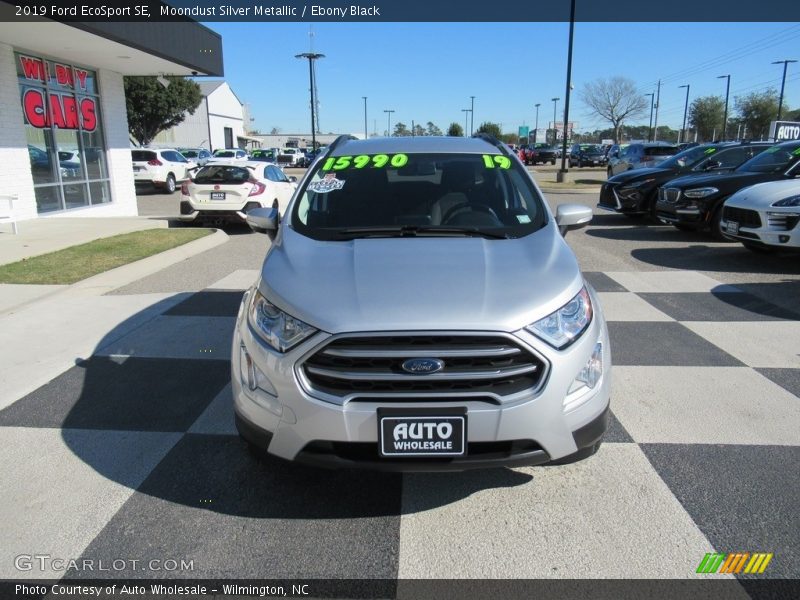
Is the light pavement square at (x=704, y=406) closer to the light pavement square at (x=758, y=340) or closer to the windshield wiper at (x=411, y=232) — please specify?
the light pavement square at (x=758, y=340)

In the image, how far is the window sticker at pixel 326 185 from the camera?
158 inches

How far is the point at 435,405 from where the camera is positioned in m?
2.44

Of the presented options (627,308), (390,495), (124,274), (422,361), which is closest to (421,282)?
(422,361)

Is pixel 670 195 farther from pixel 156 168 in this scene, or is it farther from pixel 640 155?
pixel 156 168

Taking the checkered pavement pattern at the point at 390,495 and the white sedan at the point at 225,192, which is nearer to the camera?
the checkered pavement pattern at the point at 390,495

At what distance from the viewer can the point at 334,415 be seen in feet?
8.04

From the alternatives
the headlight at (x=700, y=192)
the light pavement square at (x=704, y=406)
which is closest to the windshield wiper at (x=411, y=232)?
the light pavement square at (x=704, y=406)

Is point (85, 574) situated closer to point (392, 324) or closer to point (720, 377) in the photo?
point (392, 324)

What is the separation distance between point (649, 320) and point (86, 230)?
10351 millimetres

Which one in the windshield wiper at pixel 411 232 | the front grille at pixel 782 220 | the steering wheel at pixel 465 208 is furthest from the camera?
the front grille at pixel 782 220

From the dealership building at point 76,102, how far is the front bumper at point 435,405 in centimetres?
1052

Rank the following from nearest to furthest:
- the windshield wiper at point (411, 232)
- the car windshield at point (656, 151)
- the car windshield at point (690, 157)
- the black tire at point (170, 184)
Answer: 1. the windshield wiper at point (411, 232)
2. the car windshield at point (690, 157)
3. the black tire at point (170, 184)
4. the car windshield at point (656, 151)

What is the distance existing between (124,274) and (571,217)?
624cm

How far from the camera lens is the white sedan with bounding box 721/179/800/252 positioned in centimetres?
781
